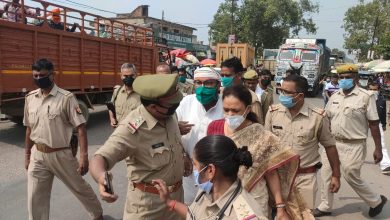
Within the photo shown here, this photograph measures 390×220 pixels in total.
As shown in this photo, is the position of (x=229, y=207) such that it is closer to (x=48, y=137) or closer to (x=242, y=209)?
(x=242, y=209)

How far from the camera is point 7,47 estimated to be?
6.94 meters

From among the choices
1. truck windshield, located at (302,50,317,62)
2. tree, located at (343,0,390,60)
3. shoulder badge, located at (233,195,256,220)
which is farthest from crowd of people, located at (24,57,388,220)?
tree, located at (343,0,390,60)

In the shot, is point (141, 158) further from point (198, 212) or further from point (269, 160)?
point (269, 160)

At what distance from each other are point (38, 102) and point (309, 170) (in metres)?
2.52

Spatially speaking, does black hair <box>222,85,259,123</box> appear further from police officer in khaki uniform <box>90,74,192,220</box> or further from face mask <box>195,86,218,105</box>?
face mask <box>195,86,218,105</box>

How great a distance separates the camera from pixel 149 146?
2283mm

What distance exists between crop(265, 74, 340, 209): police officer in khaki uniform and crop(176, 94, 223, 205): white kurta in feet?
2.07

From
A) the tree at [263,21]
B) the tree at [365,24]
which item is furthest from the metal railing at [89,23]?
the tree at [365,24]

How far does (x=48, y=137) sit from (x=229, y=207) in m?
2.44

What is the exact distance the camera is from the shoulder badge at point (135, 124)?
2.21m

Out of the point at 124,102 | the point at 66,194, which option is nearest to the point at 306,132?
the point at 124,102

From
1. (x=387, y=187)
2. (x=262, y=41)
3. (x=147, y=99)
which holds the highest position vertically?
(x=262, y=41)

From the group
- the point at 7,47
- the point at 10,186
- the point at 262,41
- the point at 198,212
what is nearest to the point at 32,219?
the point at 10,186

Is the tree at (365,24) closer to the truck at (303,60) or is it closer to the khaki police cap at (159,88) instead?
the truck at (303,60)
